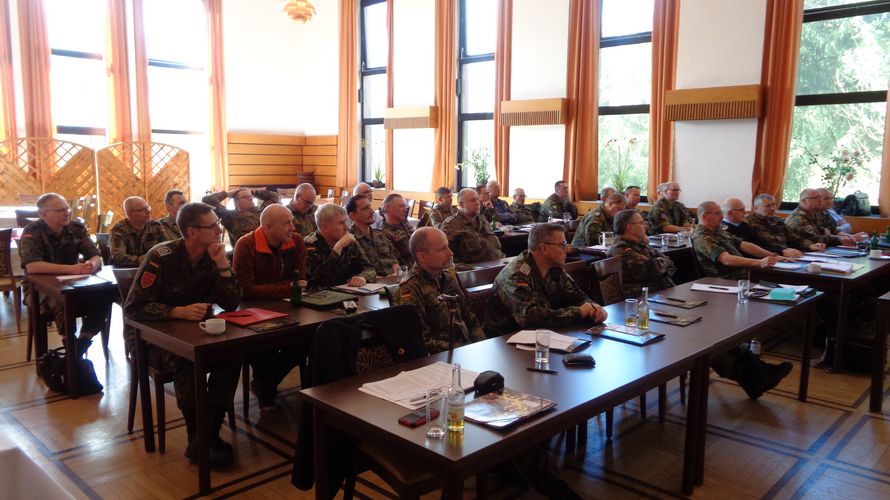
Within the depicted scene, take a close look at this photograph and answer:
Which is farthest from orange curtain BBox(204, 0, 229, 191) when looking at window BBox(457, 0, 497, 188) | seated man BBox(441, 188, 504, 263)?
seated man BBox(441, 188, 504, 263)

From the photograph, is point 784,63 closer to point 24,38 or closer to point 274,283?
point 274,283

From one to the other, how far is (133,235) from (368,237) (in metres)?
1.96

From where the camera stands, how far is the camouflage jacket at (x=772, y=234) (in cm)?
627

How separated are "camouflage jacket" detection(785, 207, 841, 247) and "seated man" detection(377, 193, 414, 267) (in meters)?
3.91

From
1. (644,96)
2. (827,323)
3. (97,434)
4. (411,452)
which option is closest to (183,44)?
(644,96)

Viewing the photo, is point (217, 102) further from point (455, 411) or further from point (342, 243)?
point (455, 411)

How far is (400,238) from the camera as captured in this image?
5.43 metres

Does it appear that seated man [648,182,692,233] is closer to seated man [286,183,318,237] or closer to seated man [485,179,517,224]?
seated man [485,179,517,224]

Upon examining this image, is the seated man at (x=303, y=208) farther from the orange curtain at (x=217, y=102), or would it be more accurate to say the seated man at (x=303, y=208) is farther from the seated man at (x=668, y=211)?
the orange curtain at (x=217, y=102)

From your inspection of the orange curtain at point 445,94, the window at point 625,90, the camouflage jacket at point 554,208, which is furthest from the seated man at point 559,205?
the orange curtain at point 445,94

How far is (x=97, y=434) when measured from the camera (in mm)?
3637

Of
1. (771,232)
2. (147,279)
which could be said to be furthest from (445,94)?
(147,279)

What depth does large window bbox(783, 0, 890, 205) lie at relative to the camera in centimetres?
781

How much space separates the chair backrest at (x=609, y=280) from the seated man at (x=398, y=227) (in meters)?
1.76
